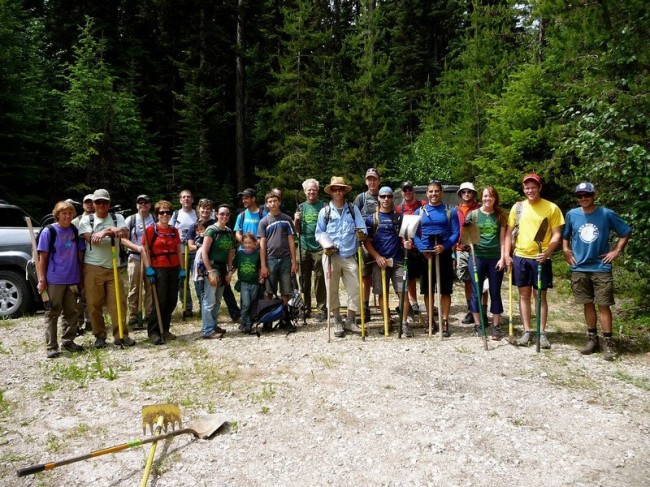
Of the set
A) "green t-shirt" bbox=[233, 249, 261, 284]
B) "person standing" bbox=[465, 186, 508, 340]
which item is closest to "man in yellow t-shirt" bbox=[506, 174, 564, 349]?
"person standing" bbox=[465, 186, 508, 340]

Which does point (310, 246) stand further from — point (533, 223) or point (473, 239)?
point (533, 223)

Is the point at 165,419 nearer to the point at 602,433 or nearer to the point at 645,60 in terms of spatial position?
the point at 602,433

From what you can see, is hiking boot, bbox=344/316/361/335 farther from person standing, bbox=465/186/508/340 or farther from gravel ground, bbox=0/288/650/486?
person standing, bbox=465/186/508/340

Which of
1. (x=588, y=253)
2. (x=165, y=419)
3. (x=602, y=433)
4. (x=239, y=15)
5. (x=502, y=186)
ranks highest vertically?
(x=239, y=15)

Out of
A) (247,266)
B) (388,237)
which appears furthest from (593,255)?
(247,266)

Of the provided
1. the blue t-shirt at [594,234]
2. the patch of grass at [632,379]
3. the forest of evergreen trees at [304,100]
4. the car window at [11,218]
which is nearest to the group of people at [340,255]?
the blue t-shirt at [594,234]

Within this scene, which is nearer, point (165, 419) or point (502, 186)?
point (165, 419)

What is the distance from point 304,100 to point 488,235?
16.6m

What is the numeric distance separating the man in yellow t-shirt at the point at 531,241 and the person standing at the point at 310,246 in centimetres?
311

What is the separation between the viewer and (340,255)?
723cm

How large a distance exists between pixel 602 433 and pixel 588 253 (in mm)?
2659

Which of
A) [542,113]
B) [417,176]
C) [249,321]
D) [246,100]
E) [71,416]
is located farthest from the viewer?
[246,100]

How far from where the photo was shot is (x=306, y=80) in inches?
864

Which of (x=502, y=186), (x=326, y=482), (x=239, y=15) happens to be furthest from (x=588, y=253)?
(x=239, y=15)
